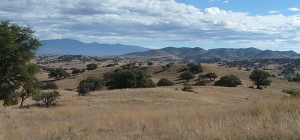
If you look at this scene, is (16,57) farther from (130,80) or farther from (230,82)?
(230,82)

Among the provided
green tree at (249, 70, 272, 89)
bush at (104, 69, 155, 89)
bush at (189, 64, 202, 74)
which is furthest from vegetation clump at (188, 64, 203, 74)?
bush at (104, 69, 155, 89)

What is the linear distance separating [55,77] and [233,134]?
125 m

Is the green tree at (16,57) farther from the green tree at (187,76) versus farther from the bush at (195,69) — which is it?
the bush at (195,69)

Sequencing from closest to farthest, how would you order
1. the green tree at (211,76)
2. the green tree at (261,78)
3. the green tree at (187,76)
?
the green tree at (261,78) < the green tree at (187,76) < the green tree at (211,76)

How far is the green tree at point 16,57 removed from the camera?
30.7 metres

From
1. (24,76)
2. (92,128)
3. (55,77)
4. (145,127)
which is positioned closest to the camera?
(145,127)

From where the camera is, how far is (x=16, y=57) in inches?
1227

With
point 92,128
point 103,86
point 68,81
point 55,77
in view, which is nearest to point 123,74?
point 103,86

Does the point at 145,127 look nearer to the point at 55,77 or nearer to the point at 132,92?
the point at 132,92

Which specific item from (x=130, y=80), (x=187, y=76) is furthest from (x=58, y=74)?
(x=130, y=80)

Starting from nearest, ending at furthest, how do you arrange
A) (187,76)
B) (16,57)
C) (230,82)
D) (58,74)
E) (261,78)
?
1. (16,57)
2. (230,82)
3. (261,78)
4. (187,76)
5. (58,74)

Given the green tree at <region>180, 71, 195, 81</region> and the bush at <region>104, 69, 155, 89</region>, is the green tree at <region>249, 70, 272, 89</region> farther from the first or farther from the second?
the bush at <region>104, 69, 155, 89</region>

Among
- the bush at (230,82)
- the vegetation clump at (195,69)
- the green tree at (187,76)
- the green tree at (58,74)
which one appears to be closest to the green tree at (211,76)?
the green tree at (187,76)

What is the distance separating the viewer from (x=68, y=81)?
115812 mm
